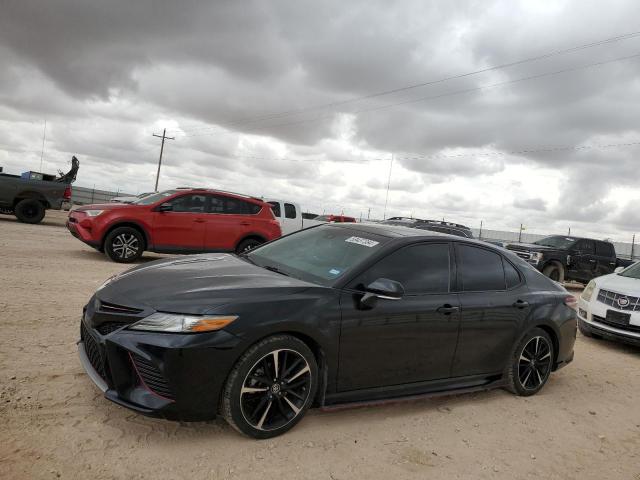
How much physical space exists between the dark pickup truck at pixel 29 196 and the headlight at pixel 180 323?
15.3 m

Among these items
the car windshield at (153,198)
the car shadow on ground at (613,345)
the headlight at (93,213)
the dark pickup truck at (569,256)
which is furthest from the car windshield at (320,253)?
the dark pickup truck at (569,256)

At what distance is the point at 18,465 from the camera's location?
108 inches

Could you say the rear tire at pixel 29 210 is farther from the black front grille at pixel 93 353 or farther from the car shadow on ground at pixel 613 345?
the car shadow on ground at pixel 613 345

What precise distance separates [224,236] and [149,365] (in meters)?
8.43

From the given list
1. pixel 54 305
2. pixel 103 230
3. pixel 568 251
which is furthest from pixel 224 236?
pixel 568 251

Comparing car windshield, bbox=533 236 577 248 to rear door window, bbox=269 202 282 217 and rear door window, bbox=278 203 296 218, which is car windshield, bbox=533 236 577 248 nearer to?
rear door window, bbox=278 203 296 218

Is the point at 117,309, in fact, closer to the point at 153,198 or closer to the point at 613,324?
the point at 613,324

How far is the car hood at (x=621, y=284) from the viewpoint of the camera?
7.45 m

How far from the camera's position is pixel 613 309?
7.55 m

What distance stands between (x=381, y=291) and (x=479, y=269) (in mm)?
1448

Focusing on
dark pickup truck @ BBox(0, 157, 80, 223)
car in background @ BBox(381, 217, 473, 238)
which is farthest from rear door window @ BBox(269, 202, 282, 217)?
dark pickup truck @ BBox(0, 157, 80, 223)

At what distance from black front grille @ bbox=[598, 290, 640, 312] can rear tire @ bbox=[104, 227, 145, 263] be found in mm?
8587

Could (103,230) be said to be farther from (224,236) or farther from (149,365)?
(149,365)

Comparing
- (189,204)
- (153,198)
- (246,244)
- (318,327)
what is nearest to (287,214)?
(246,244)
